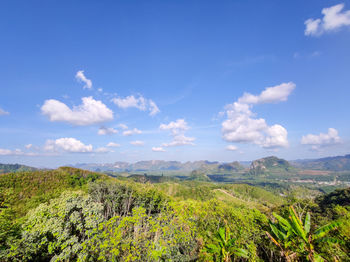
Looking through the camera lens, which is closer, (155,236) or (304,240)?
(304,240)

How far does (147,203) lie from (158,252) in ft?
172

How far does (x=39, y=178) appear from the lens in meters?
85.1

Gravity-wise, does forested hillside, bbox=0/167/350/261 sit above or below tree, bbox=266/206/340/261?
below

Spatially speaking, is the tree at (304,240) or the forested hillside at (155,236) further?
the forested hillside at (155,236)

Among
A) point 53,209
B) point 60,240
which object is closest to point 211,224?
point 60,240

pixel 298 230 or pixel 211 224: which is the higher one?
pixel 298 230

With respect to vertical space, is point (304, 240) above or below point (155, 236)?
above

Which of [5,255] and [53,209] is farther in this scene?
[53,209]

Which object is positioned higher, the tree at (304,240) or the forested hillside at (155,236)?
the tree at (304,240)

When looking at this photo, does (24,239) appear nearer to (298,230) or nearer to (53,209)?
(53,209)

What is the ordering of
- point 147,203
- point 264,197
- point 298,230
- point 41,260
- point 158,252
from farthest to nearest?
1. point 264,197
2. point 147,203
3. point 41,260
4. point 158,252
5. point 298,230

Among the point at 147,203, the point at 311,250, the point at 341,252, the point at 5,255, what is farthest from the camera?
the point at 147,203

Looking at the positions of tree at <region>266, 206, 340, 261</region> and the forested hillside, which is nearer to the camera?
tree at <region>266, 206, 340, 261</region>

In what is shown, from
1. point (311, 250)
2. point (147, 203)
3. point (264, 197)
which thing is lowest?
point (264, 197)
